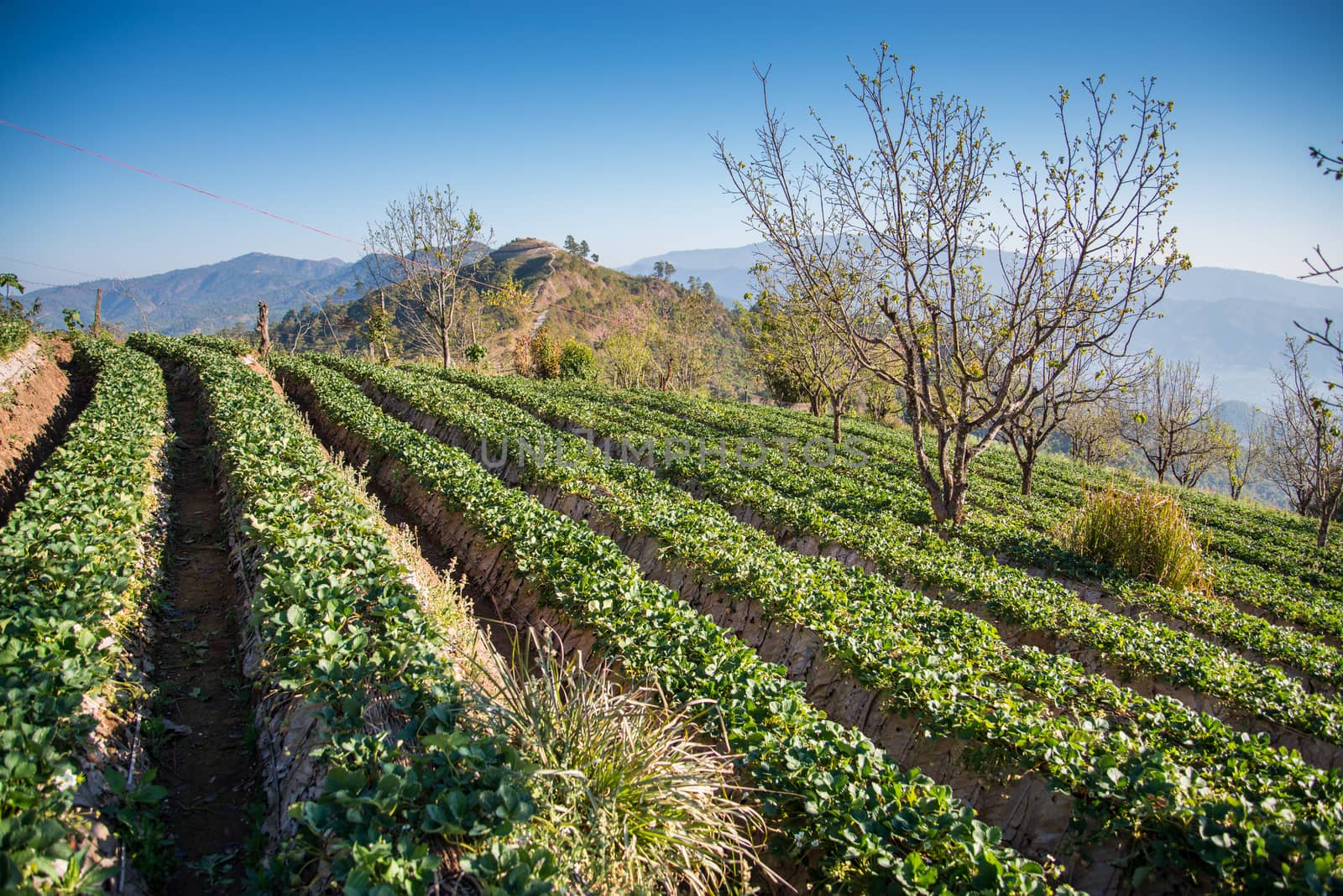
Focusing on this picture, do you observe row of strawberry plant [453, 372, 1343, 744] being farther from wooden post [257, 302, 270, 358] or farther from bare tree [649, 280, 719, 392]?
bare tree [649, 280, 719, 392]

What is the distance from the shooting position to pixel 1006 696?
14.4 feet

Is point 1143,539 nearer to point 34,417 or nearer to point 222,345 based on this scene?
point 34,417

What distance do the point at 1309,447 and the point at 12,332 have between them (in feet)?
132

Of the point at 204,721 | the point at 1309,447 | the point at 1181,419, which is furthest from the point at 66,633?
the point at 1181,419

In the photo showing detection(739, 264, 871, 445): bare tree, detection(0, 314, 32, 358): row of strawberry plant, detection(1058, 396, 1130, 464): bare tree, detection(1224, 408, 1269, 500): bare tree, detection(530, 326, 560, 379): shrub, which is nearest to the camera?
detection(739, 264, 871, 445): bare tree

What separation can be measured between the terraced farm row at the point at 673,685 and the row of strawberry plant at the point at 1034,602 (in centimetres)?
5

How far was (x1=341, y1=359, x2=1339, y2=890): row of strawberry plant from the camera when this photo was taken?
341 cm

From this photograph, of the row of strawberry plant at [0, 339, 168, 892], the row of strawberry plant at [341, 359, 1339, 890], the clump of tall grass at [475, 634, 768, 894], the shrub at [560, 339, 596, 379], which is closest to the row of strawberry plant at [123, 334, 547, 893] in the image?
the clump of tall grass at [475, 634, 768, 894]

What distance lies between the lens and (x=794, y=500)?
1030 cm

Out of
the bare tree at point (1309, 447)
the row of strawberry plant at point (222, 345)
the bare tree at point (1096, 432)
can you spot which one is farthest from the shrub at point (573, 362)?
the bare tree at point (1309, 447)

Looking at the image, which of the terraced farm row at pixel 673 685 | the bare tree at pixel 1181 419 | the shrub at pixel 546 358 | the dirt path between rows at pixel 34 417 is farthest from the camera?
the shrub at pixel 546 358

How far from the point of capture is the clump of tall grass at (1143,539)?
8656mm

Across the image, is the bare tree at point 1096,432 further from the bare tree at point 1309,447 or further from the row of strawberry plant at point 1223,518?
the row of strawberry plant at point 1223,518

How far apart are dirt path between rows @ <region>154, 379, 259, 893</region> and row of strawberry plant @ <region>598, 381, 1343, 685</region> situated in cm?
883
